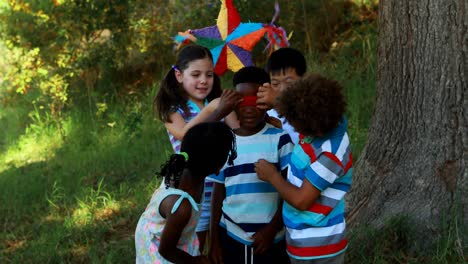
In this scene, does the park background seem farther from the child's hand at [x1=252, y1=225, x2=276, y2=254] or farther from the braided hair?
the braided hair

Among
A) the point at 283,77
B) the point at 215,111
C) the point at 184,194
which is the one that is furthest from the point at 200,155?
the point at 283,77

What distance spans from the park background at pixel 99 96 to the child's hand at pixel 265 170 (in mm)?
2557

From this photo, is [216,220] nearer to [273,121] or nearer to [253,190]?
[253,190]

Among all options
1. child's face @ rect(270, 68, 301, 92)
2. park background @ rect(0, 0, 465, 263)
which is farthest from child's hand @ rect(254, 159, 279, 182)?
park background @ rect(0, 0, 465, 263)

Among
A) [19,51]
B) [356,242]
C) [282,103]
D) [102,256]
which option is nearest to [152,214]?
[282,103]

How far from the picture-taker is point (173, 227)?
254cm

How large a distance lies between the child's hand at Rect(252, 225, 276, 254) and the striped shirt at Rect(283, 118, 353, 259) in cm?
20

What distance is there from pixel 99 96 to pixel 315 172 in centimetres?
641

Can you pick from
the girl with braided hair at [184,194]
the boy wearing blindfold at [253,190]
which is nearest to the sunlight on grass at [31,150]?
the boy wearing blindfold at [253,190]

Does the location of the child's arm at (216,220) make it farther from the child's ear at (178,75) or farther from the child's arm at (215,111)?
the child's ear at (178,75)

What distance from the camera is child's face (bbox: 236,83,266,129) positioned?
293 centimetres

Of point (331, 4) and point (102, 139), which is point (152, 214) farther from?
point (331, 4)

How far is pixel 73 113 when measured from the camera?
8375 millimetres

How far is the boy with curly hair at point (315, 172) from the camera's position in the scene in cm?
259
